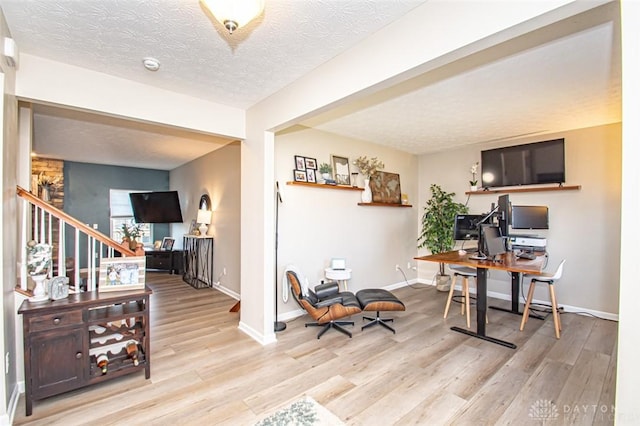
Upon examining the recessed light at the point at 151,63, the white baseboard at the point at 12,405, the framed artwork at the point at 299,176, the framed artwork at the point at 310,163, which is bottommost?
the white baseboard at the point at 12,405

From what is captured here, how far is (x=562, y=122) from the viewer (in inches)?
153

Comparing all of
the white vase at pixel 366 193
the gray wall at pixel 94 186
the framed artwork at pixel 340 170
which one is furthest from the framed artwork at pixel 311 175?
the gray wall at pixel 94 186

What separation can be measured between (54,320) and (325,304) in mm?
2296

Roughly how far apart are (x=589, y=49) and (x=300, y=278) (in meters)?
3.24

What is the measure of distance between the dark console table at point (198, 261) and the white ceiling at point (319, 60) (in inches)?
100

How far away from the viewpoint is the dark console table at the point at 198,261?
5.78 m

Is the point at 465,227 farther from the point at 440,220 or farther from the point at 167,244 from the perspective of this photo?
the point at 167,244

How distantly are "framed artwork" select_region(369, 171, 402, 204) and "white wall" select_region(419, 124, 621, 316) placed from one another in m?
1.94

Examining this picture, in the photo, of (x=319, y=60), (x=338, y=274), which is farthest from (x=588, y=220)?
(x=319, y=60)

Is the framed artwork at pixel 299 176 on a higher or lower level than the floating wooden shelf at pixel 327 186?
higher

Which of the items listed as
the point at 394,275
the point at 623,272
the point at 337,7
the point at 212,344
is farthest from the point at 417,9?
the point at 394,275

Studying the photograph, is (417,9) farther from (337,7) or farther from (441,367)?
(441,367)

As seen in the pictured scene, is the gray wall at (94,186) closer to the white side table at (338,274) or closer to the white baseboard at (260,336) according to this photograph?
the white baseboard at (260,336)

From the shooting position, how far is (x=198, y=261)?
6.14 meters
